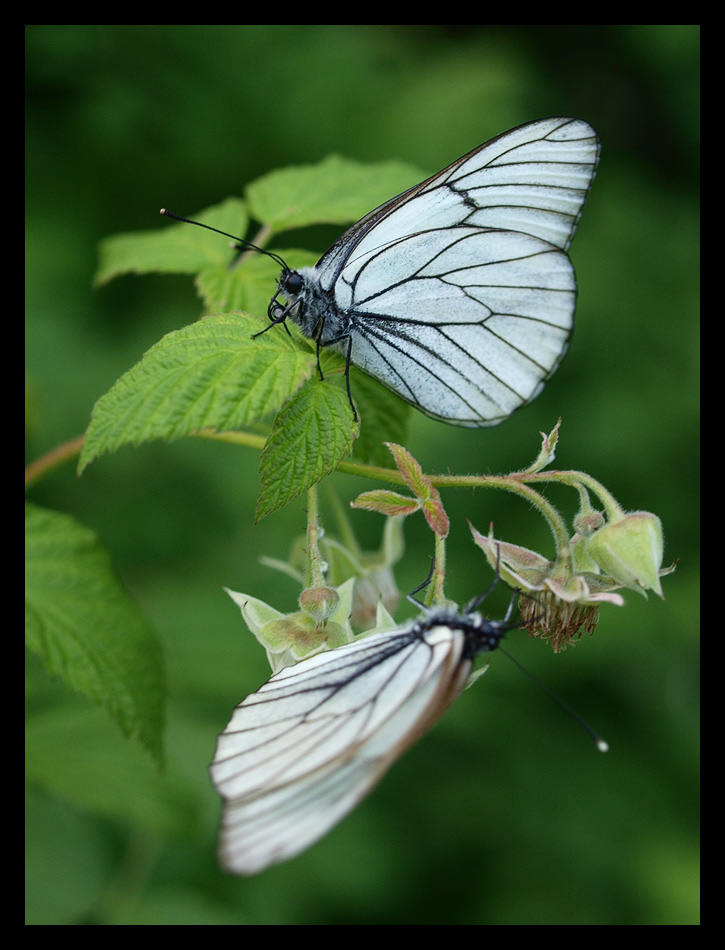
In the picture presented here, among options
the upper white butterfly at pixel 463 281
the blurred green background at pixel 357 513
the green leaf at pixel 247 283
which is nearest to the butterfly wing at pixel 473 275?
the upper white butterfly at pixel 463 281

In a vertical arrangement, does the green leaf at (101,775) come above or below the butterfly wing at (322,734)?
below

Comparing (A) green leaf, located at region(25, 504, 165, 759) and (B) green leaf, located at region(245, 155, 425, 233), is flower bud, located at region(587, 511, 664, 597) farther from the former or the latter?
(B) green leaf, located at region(245, 155, 425, 233)

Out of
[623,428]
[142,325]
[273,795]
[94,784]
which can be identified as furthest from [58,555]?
[623,428]

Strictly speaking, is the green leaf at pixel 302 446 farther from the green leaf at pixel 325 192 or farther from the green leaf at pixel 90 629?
the green leaf at pixel 325 192

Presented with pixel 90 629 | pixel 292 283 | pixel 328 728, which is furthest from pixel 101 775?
pixel 292 283

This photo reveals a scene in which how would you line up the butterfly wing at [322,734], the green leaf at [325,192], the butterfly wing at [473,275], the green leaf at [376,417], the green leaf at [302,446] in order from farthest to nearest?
1. the green leaf at [325,192]
2. the green leaf at [376,417]
3. the butterfly wing at [473,275]
4. the green leaf at [302,446]
5. the butterfly wing at [322,734]

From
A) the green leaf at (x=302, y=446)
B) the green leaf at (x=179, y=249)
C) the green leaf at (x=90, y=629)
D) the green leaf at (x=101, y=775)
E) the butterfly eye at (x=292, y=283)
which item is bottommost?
the green leaf at (x=101, y=775)

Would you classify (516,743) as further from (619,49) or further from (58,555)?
(619,49)
